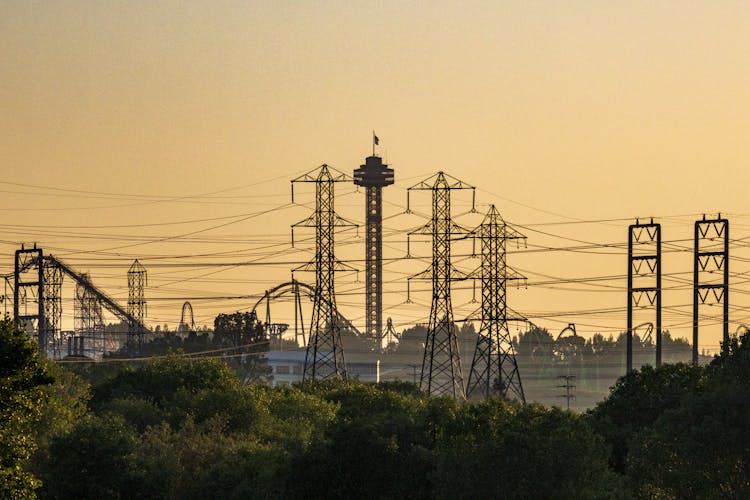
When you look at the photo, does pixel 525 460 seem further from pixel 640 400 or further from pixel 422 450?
pixel 640 400

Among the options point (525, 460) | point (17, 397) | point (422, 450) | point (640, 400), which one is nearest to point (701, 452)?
point (525, 460)

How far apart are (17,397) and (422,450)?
27.5 meters

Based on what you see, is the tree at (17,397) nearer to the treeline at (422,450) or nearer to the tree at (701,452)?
the treeline at (422,450)

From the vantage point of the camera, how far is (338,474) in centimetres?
8894

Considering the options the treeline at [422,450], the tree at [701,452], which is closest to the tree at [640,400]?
the treeline at [422,450]

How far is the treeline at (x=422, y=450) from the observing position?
262 ft

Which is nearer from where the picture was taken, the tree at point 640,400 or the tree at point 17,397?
the tree at point 17,397

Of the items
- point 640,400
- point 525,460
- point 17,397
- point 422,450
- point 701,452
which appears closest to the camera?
point 17,397

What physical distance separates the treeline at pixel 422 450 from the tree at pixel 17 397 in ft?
0.22

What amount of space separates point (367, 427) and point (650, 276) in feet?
232

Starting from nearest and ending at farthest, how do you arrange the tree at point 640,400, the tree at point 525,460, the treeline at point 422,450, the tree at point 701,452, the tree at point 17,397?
the tree at point 17,397 < the treeline at point 422,450 < the tree at point 525,460 < the tree at point 701,452 < the tree at point 640,400

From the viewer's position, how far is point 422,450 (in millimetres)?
87938

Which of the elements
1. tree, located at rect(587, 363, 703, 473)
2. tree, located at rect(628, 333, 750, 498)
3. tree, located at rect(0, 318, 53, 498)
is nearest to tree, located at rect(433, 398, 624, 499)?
tree, located at rect(628, 333, 750, 498)

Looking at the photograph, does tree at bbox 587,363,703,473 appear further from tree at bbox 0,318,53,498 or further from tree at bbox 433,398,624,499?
tree at bbox 0,318,53,498
